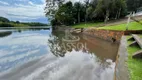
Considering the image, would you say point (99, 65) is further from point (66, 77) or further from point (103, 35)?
point (103, 35)

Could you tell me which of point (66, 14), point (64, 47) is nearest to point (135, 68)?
point (64, 47)

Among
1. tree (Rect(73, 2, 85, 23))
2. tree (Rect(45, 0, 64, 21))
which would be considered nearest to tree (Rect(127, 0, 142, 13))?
tree (Rect(73, 2, 85, 23))

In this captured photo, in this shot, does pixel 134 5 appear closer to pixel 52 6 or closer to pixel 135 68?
pixel 52 6

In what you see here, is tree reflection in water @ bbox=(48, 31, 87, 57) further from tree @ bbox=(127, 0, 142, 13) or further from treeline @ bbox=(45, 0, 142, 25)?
tree @ bbox=(127, 0, 142, 13)

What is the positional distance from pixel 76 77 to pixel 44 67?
2.09 metres

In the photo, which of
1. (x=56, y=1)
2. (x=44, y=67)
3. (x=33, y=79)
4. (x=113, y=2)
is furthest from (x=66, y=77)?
(x=56, y=1)

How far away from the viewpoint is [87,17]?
4397cm

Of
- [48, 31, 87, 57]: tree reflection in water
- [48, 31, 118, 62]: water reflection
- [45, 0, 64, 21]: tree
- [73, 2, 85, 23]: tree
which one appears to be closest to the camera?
[48, 31, 118, 62]: water reflection

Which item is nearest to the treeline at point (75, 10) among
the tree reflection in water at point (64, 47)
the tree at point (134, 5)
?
the tree at point (134, 5)

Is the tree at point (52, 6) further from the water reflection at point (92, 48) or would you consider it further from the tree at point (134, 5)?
the water reflection at point (92, 48)

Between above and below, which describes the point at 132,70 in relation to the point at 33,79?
above

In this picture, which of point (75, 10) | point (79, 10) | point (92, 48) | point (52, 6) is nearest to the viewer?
point (92, 48)

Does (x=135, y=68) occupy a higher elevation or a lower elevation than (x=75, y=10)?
lower

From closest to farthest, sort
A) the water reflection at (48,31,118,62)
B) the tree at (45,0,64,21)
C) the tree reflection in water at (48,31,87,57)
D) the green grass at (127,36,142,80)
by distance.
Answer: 1. the green grass at (127,36,142,80)
2. the water reflection at (48,31,118,62)
3. the tree reflection in water at (48,31,87,57)
4. the tree at (45,0,64,21)
